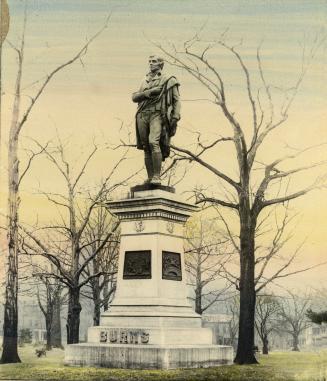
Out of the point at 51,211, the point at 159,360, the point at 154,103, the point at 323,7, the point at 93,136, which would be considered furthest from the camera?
the point at 51,211

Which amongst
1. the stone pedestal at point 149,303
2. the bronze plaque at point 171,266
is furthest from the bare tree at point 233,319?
the stone pedestal at point 149,303

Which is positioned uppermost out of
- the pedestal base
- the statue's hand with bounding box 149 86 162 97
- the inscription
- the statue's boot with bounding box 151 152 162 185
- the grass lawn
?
the statue's hand with bounding box 149 86 162 97

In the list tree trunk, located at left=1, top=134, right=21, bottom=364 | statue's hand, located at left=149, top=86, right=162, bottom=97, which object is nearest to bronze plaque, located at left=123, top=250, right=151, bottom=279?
statue's hand, located at left=149, top=86, right=162, bottom=97

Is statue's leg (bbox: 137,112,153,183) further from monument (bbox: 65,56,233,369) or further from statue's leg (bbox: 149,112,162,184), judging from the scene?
statue's leg (bbox: 149,112,162,184)

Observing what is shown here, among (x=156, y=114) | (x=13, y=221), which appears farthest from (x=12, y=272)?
(x=156, y=114)

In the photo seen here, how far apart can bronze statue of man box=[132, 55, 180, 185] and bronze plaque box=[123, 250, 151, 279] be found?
1.54 m

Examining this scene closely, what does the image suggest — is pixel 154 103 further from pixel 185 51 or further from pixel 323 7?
pixel 323 7

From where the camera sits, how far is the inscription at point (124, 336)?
48.1 ft

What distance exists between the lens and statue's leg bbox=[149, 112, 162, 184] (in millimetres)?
16031

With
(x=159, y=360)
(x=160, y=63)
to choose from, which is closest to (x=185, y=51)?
(x=160, y=63)

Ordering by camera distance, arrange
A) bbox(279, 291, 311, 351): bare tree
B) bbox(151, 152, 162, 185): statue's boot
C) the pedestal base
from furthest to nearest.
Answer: bbox(279, 291, 311, 351): bare tree < bbox(151, 152, 162, 185): statue's boot < the pedestal base

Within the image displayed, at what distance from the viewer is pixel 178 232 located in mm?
16203

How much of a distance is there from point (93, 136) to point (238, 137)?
7445mm

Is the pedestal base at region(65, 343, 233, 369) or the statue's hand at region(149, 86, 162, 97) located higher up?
the statue's hand at region(149, 86, 162, 97)
